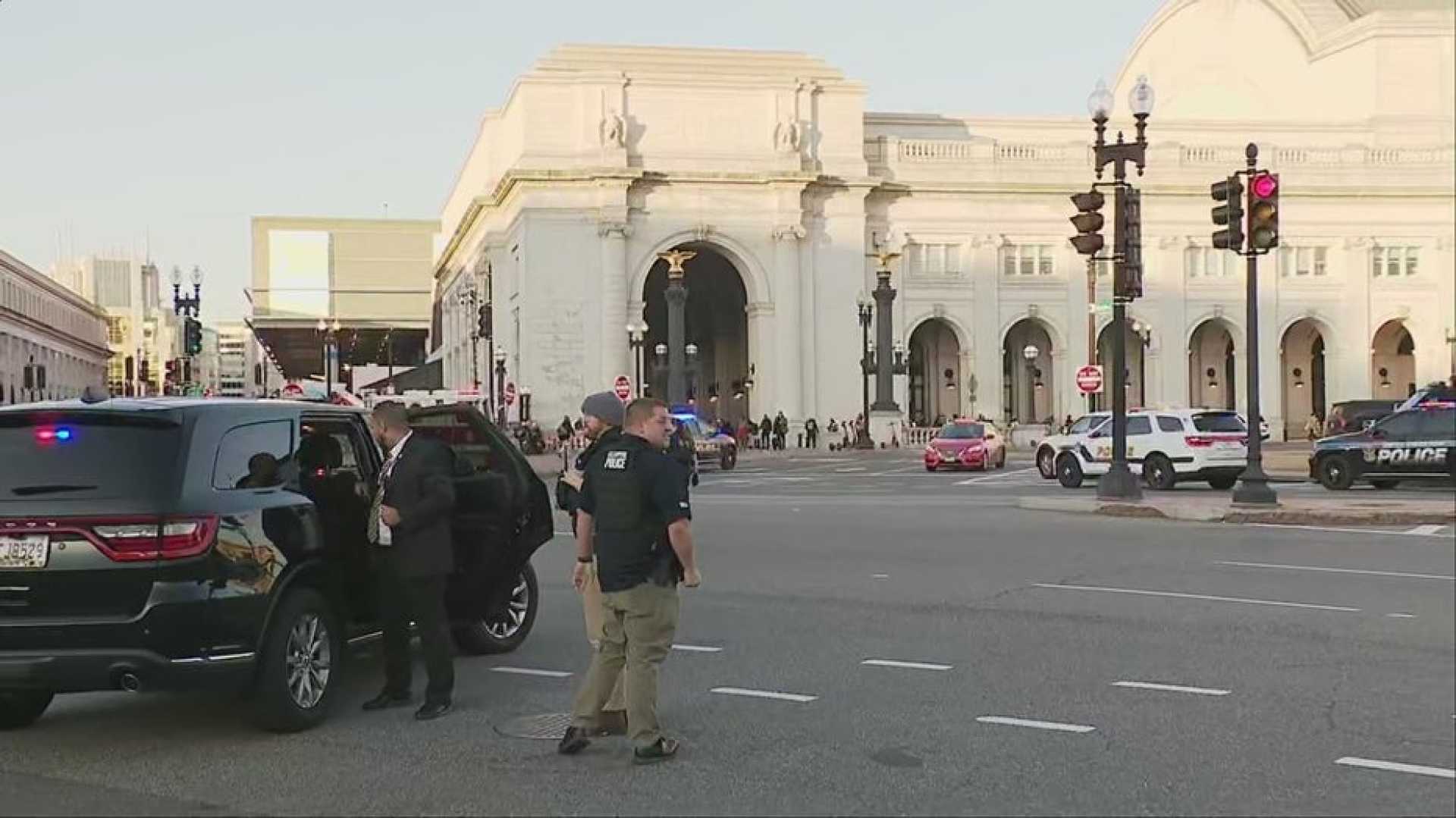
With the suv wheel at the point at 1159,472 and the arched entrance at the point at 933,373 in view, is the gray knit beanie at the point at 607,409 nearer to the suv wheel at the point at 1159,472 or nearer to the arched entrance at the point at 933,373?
the suv wheel at the point at 1159,472

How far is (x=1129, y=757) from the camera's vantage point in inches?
284

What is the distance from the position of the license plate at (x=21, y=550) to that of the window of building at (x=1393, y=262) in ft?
263

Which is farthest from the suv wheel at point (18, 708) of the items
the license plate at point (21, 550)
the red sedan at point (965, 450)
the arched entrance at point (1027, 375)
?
the arched entrance at point (1027, 375)

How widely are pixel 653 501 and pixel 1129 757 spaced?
2608mm

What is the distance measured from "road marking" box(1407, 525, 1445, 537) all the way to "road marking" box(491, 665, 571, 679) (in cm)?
1271

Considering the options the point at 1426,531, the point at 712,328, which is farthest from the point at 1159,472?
the point at 712,328

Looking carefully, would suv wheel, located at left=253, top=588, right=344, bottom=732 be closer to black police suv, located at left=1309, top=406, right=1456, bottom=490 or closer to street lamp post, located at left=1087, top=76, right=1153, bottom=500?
street lamp post, located at left=1087, top=76, right=1153, bottom=500

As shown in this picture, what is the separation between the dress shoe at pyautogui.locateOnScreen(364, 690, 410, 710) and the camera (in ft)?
27.8

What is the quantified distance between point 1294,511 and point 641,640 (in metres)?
15.8

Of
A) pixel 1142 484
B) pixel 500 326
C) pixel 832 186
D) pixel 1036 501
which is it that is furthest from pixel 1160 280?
pixel 1036 501

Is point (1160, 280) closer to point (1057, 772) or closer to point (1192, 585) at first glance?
point (1192, 585)

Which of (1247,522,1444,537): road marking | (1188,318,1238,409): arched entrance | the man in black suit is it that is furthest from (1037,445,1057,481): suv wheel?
(1188,318,1238,409): arched entrance

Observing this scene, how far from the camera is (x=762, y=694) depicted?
8914mm

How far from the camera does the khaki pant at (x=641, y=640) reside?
7.10 m
